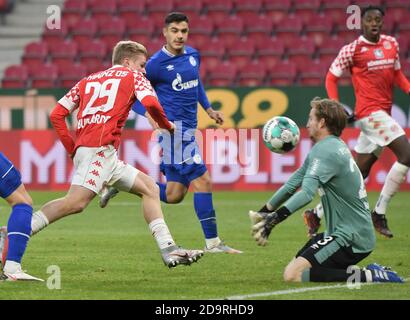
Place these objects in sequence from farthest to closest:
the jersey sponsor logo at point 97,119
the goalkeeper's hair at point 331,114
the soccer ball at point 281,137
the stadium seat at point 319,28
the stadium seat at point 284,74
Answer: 1. the stadium seat at point 319,28
2. the stadium seat at point 284,74
3. the soccer ball at point 281,137
4. the jersey sponsor logo at point 97,119
5. the goalkeeper's hair at point 331,114

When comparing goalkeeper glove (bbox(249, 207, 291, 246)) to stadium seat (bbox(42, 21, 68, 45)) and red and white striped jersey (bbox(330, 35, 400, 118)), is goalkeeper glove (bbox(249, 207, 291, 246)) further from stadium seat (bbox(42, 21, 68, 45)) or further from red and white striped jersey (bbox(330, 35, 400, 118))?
stadium seat (bbox(42, 21, 68, 45))

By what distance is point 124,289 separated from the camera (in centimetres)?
746

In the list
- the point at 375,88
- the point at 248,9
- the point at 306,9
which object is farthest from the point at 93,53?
the point at 375,88

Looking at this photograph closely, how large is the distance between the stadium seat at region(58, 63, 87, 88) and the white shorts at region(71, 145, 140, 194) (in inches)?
496

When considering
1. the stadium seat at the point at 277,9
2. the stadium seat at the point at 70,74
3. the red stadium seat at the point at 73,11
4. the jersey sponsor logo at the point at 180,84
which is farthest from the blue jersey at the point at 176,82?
the red stadium seat at the point at 73,11

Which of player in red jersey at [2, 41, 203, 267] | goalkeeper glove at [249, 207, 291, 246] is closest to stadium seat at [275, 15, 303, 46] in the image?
player in red jersey at [2, 41, 203, 267]

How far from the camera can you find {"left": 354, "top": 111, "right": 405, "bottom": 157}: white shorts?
1170 centimetres

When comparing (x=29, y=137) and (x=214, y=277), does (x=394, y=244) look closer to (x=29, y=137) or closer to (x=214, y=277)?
(x=214, y=277)

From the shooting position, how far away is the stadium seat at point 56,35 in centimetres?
2270

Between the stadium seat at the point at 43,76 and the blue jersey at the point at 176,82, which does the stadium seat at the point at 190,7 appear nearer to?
the stadium seat at the point at 43,76

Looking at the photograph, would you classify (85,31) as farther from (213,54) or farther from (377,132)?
(377,132)

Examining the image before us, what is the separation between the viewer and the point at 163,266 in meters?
8.93

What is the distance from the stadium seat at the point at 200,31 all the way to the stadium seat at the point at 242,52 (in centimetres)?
68
